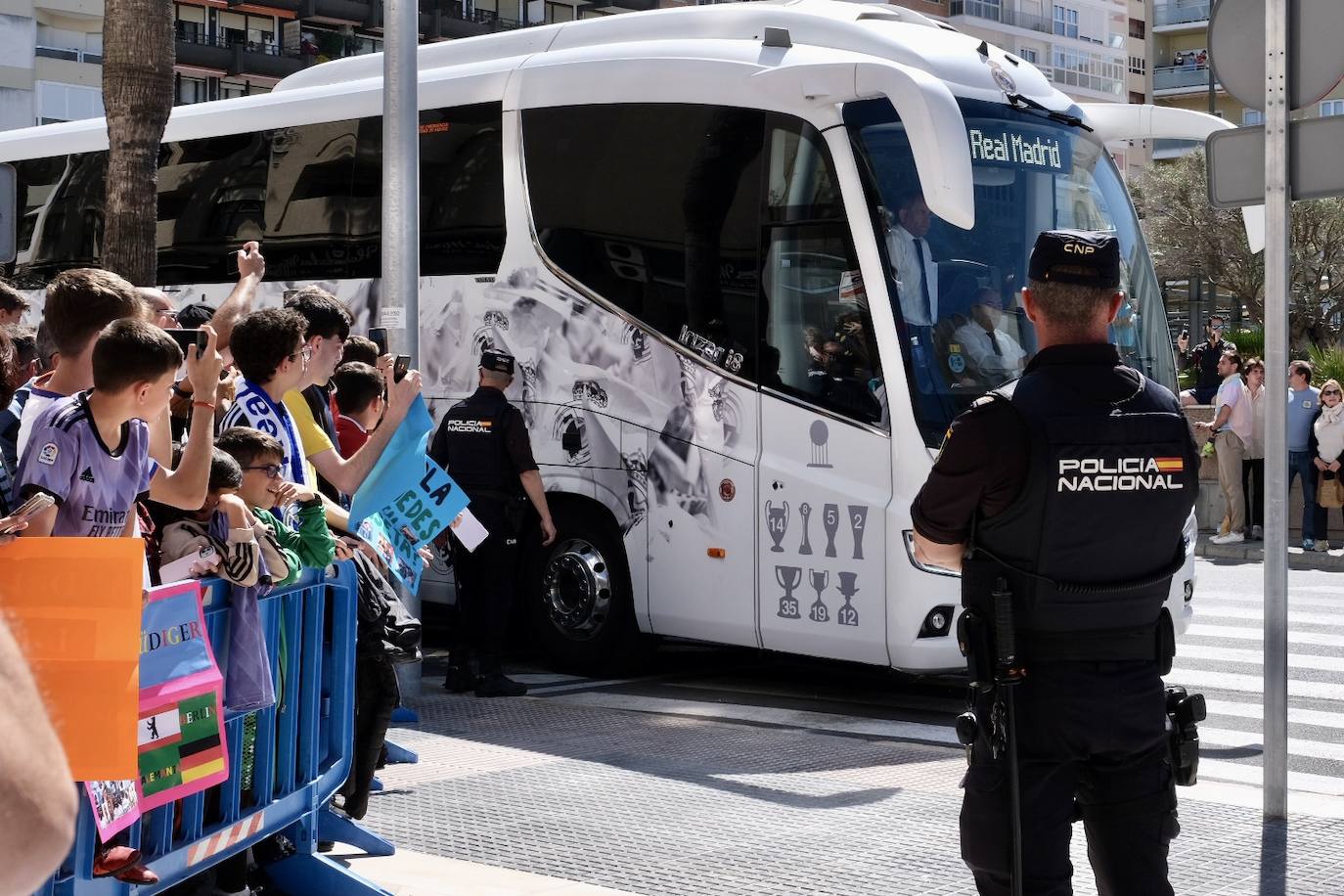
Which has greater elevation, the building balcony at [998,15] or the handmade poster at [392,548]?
the building balcony at [998,15]

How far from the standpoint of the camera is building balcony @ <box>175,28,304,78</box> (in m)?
59.1

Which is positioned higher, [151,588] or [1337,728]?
[151,588]

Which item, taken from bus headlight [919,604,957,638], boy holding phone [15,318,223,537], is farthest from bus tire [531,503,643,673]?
boy holding phone [15,318,223,537]

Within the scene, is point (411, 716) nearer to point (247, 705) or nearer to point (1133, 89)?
point (247, 705)

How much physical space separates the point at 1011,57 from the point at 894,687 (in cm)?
380

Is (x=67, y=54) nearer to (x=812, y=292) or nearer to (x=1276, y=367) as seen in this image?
(x=812, y=292)

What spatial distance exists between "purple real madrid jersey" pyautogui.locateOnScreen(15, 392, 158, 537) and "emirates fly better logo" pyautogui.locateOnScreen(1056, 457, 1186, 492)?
240 centimetres

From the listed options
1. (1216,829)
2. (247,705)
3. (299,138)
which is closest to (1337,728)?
(1216,829)

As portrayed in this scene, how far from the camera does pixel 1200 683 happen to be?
10.1m

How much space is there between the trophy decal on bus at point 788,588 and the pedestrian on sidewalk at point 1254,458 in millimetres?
9973

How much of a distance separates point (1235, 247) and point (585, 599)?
3804 cm

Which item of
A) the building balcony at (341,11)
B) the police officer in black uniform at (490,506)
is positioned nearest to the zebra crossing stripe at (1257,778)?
the police officer in black uniform at (490,506)

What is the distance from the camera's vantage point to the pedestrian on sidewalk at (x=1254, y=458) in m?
17.6

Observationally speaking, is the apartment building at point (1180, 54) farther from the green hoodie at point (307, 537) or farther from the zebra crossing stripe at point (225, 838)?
the zebra crossing stripe at point (225, 838)
